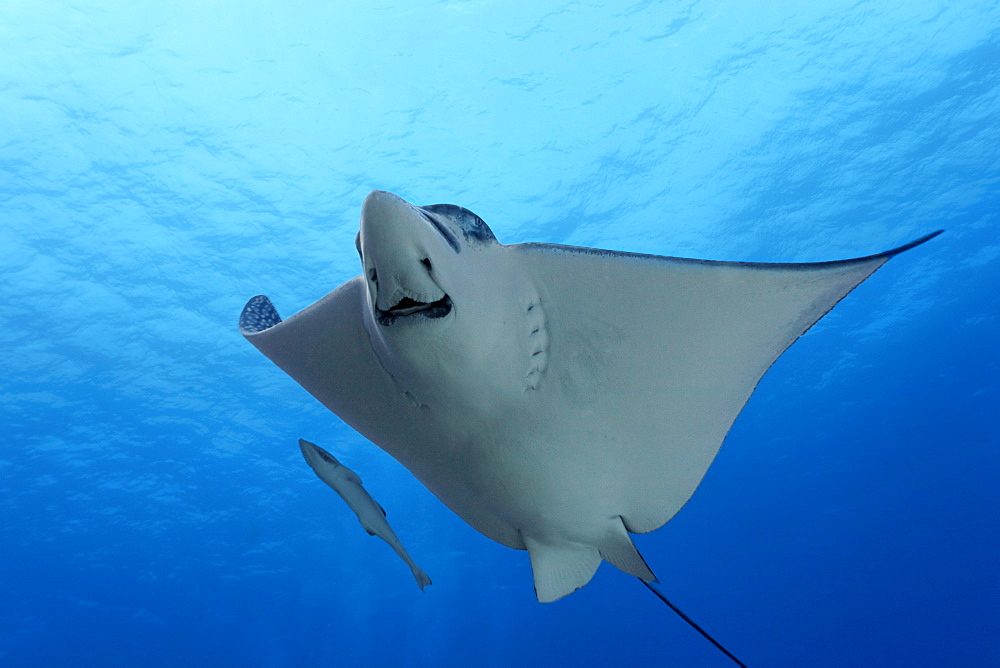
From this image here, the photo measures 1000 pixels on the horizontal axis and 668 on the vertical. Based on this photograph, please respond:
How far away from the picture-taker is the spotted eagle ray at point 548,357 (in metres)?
1.56

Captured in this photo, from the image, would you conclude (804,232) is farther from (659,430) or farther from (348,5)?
(659,430)

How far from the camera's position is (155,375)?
13969mm

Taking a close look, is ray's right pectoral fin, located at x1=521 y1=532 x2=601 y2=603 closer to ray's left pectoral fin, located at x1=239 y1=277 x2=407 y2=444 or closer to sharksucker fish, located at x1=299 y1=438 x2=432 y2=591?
ray's left pectoral fin, located at x1=239 y1=277 x2=407 y2=444

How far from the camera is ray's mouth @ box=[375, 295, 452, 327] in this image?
1501mm

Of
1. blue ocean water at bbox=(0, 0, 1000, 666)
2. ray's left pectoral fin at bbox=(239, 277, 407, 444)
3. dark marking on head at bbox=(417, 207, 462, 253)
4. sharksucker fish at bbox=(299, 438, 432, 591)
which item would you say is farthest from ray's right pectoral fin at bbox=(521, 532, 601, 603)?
blue ocean water at bbox=(0, 0, 1000, 666)

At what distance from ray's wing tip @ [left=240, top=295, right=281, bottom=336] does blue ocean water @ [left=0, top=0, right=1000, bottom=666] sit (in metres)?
9.53

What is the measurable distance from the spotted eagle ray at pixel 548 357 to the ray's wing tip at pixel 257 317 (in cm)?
1

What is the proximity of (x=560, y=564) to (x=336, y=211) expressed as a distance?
10.9 meters

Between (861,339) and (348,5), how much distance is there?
18401mm

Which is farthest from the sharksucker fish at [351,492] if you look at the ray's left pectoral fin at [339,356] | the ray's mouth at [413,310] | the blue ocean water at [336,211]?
the blue ocean water at [336,211]

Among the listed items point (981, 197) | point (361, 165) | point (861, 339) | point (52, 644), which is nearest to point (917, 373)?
point (861, 339)

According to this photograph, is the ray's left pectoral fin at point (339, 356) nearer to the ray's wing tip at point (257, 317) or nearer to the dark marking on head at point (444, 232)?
the ray's wing tip at point (257, 317)

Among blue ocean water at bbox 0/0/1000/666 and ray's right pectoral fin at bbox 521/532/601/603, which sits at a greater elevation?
blue ocean water at bbox 0/0/1000/666

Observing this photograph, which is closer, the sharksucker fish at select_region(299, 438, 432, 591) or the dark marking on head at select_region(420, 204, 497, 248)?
the dark marking on head at select_region(420, 204, 497, 248)
